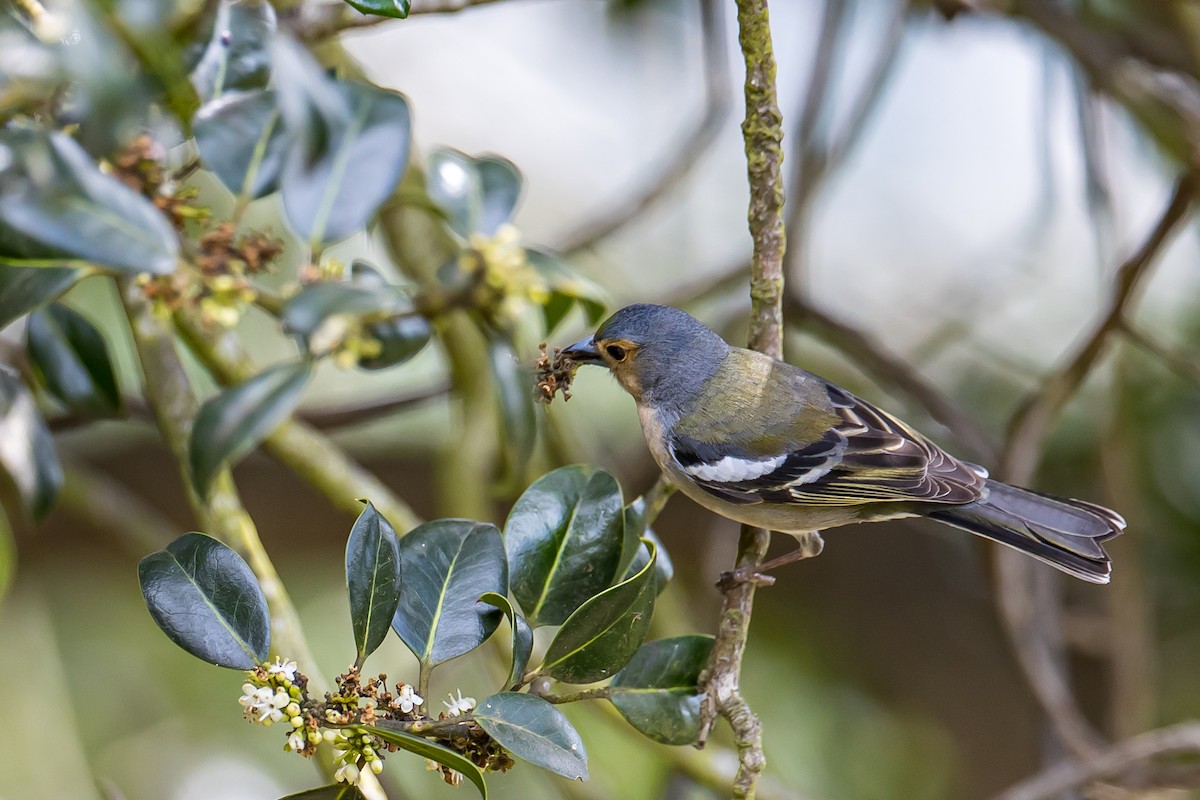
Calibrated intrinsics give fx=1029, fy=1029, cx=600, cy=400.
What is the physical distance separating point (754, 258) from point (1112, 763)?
1505mm

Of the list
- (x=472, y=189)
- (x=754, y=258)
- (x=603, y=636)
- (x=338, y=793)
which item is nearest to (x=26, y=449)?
(x=338, y=793)

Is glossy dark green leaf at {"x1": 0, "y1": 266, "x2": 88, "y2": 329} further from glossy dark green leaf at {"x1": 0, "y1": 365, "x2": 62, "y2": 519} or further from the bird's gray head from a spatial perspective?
the bird's gray head

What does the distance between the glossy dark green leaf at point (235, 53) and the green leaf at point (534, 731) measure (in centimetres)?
126

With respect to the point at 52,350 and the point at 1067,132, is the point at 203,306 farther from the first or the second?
the point at 1067,132

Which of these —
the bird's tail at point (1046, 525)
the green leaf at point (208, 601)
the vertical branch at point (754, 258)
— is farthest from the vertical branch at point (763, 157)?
the green leaf at point (208, 601)

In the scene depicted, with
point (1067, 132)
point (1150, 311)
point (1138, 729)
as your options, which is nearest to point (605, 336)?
point (1138, 729)

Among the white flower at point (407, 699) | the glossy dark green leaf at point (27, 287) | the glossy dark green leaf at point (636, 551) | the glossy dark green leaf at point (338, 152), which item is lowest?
the glossy dark green leaf at point (636, 551)

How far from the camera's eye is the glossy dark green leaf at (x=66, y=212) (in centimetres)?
150

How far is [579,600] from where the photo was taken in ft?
5.33

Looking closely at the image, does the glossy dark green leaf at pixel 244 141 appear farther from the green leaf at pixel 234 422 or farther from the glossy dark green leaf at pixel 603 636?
the glossy dark green leaf at pixel 603 636

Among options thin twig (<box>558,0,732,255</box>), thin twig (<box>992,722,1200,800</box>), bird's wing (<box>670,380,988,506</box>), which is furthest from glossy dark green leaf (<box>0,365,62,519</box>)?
thin twig (<box>992,722,1200,800</box>)

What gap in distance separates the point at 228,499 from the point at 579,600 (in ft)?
2.46

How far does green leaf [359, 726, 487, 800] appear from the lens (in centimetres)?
122

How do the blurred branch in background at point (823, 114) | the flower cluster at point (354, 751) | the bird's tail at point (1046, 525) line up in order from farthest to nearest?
the blurred branch in background at point (823, 114) → the bird's tail at point (1046, 525) → the flower cluster at point (354, 751)
